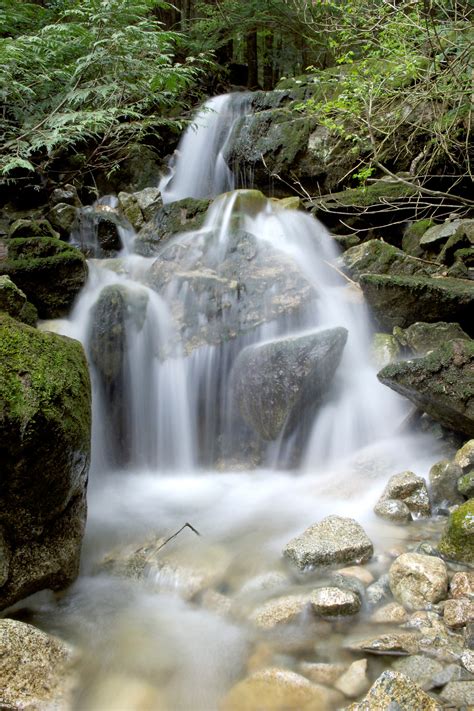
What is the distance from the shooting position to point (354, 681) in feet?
7.22

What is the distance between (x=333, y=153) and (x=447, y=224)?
3.60m

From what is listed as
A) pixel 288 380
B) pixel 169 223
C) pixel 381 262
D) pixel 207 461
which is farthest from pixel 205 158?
pixel 207 461

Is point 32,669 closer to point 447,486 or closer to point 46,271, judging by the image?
point 447,486

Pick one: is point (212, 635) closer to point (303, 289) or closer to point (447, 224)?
point (303, 289)

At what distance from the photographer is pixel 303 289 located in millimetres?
6848

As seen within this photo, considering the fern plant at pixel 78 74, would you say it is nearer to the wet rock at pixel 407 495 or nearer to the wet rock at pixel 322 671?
the wet rock at pixel 407 495

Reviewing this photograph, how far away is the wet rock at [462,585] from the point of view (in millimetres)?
2711

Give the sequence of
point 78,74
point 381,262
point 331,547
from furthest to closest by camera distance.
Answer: point 381,262, point 78,74, point 331,547

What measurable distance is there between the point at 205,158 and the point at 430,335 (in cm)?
857

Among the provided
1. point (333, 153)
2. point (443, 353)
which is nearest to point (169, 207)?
point (333, 153)

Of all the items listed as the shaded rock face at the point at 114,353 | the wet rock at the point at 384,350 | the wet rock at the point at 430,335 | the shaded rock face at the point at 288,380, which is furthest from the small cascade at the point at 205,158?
the wet rock at the point at 430,335

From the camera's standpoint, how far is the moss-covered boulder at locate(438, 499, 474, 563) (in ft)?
9.91

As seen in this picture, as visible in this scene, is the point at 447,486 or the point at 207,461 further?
the point at 207,461

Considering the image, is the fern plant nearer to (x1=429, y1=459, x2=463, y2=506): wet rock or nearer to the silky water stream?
the silky water stream
